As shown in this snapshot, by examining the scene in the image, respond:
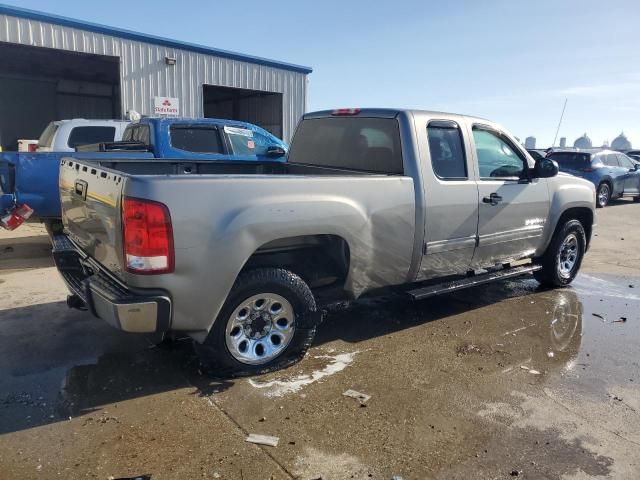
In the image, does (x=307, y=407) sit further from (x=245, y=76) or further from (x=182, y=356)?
(x=245, y=76)

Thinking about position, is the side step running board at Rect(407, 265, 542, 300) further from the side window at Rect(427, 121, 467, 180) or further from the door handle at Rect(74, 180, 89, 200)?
the door handle at Rect(74, 180, 89, 200)

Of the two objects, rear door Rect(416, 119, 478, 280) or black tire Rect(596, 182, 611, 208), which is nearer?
rear door Rect(416, 119, 478, 280)

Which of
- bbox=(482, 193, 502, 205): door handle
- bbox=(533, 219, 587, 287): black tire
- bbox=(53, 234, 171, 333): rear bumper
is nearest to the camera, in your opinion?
bbox=(53, 234, 171, 333): rear bumper

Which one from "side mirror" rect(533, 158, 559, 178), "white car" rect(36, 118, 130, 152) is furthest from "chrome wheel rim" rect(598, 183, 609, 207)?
"white car" rect(36, 118, 130, 152)

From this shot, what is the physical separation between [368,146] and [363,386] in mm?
2165

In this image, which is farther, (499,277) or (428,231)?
(499,277)

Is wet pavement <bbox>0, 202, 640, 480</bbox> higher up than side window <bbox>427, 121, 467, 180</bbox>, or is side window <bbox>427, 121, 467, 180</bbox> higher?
side window <bbox>427, 121, 467, 180</bbox>

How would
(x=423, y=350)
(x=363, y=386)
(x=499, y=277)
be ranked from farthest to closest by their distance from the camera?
(x=499, y=277)
(x=423, y=350)
(x=363, y=386)

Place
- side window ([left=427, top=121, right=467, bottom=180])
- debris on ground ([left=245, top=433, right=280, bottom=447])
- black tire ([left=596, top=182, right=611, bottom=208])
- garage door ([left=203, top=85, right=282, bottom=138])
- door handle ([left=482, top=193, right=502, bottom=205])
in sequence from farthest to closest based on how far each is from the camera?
garage door ([left=203, top=85, right=282, bottom=138]) < black tire ([left=596, top=182, right=611, bottom=208]) < door handle ([left=482, top=193, right=502, bottom=205]) < side window ([left=427, top=121, right=467, bottom=180]) < debris on ground ([left=245, top=433, right=280, bottom=447])

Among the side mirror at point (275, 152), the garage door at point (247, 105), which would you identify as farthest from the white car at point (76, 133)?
the garage door at point (247, 105)

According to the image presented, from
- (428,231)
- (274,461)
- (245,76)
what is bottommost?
(274,461)

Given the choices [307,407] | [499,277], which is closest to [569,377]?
[499,277]

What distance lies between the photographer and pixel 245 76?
16.9m

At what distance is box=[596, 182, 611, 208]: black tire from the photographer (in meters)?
15.7
